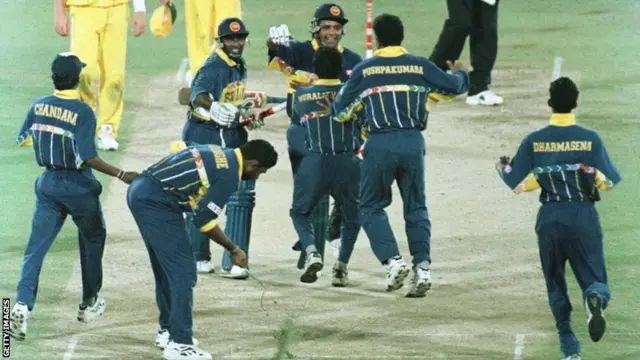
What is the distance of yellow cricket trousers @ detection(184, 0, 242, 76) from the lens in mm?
22156

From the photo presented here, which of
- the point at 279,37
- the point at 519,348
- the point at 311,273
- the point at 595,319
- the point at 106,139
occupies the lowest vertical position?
the point at 519,348

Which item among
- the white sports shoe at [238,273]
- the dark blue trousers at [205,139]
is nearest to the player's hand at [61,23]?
the dark blue trousers at [205,139]

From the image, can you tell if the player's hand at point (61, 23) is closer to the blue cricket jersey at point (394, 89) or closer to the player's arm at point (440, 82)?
the blue cricket jersey at point (394, 89)

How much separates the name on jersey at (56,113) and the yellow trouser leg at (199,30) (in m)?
6.84

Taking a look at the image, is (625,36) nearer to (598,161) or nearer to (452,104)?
(452,104)

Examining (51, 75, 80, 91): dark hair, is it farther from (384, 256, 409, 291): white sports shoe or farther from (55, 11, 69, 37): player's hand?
(55, 11, 69, 37): player's hand

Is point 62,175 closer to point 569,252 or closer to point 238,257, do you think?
point 238,257

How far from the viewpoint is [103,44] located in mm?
20984

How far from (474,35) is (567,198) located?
8.89 metres

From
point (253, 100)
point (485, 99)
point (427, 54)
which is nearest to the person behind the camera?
point (253, 100)

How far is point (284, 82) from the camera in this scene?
24.1 metres

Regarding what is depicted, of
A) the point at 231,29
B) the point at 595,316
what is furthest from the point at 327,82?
the point at 595,316

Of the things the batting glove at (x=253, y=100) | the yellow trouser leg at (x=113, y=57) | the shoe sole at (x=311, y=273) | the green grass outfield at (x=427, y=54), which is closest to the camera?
the shoe sole at (x=311, y=273)

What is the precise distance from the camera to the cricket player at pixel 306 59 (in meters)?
17.4
